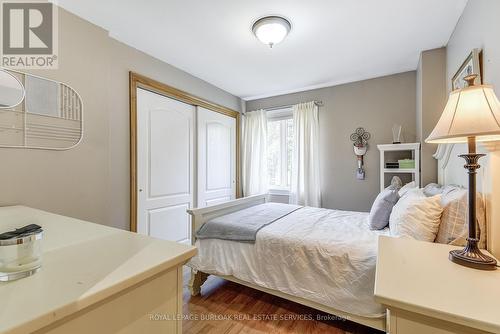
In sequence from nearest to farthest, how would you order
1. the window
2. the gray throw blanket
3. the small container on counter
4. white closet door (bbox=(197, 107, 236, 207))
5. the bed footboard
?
the small container on counter, the gray throw blanket, the bed footboard, white closet door (bbox=(197, 107, 236, 207)), the window

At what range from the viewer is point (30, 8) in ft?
4.88

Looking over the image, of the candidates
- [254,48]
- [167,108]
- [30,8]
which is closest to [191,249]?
[30,8]

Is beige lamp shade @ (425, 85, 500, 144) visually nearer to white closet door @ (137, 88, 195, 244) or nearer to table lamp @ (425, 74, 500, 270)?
table lamp @ (425, 74, 500, 270)

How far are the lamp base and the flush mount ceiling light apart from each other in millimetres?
1908

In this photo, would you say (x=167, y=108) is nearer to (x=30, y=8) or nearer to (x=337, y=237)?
(x=30, y=8)

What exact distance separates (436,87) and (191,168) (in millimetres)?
3013

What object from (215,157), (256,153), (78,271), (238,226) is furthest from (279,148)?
(78,271)

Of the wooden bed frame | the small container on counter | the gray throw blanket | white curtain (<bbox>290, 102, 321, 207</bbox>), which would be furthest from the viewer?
white curtain (<bbox>290, 102, 321, 207</bbox>)

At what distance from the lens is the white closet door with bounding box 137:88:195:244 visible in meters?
2.54

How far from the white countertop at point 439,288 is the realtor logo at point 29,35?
2.24 meters

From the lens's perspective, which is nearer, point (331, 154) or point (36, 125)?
point (36, 125)

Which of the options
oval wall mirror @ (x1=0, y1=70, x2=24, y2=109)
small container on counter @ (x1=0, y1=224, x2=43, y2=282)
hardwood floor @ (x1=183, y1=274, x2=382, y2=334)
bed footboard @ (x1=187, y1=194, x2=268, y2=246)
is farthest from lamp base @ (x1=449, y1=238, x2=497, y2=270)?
oval wall mirror @ (x1=0, y1=70, x2=24, y2=109)

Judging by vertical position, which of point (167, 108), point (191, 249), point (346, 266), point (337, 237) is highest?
point (167, 108)

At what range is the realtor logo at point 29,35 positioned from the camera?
139 centimetres
